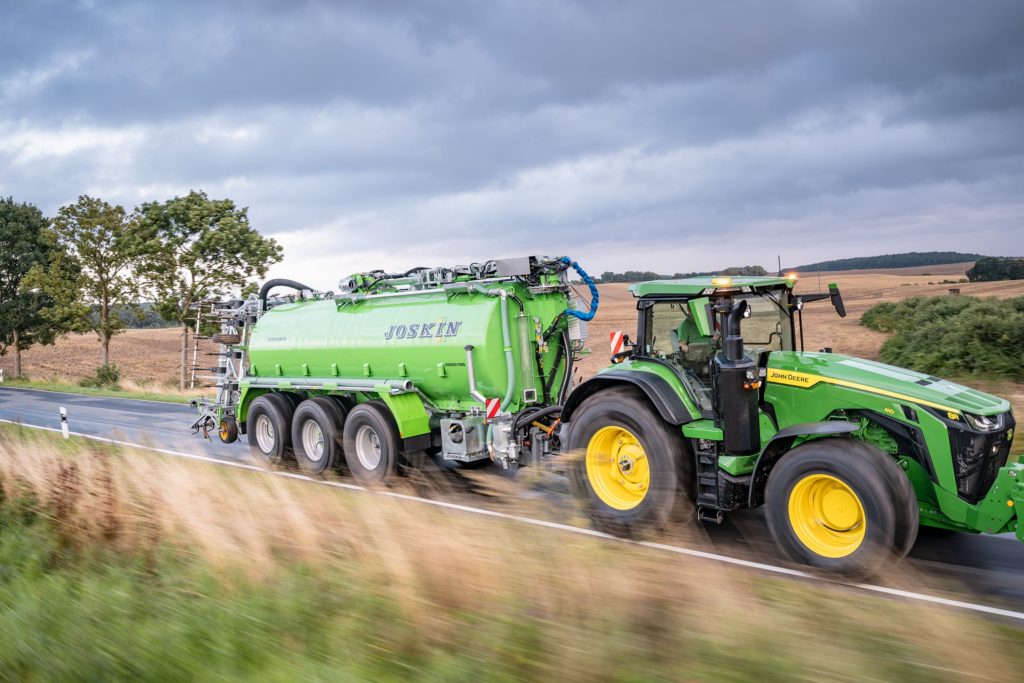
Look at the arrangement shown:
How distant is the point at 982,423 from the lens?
573cm

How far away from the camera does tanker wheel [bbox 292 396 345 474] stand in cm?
1077

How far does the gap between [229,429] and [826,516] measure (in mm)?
10241

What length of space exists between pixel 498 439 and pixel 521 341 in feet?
4.17

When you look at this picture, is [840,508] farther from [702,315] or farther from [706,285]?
[706,285]

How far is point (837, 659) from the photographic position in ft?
13.0

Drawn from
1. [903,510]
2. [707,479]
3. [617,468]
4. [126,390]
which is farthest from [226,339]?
[126,390]

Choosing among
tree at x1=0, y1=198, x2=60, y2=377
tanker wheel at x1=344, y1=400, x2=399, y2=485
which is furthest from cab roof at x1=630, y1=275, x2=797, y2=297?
tree at x1=0, y1=198, x2=60, y2=377

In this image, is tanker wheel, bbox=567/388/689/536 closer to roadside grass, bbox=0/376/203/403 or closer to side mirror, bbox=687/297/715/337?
side mirror, bbox=687/297/715/337

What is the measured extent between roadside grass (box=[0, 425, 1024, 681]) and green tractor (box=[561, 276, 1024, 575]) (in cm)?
63

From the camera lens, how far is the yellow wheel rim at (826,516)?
5723 mm

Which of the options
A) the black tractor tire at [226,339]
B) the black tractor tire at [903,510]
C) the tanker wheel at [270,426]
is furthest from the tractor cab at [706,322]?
the black tractor tire at [226,339]

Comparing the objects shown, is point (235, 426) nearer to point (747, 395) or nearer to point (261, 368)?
point (261, 368)

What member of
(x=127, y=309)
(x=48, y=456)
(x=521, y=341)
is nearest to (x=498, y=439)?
(x=521, y=341)

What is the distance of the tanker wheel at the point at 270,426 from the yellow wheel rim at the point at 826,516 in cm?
813
